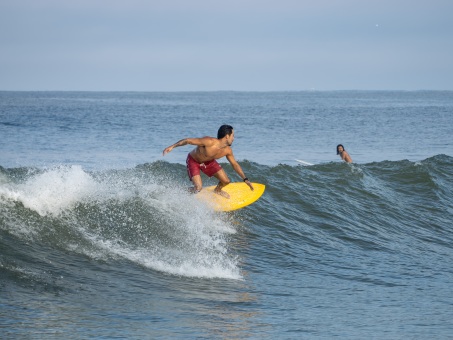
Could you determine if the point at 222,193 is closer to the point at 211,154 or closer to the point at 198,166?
the point at 198,166

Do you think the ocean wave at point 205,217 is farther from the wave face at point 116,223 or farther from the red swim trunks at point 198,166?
the red swim trunks at point 198,166

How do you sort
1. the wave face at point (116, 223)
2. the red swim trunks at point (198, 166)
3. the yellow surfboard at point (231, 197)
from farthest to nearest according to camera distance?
1. the yellow surfboard at point (231, 197)
2. the red swim trunks at point (198, 166)
3. the wave face at point (116, 223)

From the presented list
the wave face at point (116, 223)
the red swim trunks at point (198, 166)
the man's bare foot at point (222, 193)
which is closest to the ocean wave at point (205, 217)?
the wave face at point (116, 223)

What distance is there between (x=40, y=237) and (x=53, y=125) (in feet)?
119

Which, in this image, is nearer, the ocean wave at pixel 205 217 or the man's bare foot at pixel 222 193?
the ocean wave at pixel 205 217

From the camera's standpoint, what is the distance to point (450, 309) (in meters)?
8.67

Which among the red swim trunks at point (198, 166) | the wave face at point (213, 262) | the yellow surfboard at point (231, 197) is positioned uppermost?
the red swim trunks at point (198, 166)

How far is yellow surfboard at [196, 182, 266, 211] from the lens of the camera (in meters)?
12.8

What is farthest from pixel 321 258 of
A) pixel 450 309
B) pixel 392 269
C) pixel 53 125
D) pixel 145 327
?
Answer: pixel 53 125

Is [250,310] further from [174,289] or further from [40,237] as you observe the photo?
[40,237]

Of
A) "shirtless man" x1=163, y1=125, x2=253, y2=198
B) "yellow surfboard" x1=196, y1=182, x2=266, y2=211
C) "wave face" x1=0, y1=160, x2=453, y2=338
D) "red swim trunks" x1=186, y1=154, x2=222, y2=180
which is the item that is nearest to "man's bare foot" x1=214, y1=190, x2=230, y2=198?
"yellow surfboard" x1=196, y1=182, x2=266, y2=211

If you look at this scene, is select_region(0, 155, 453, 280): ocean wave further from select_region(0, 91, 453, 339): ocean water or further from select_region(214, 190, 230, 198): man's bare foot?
select_region(214, 190, 230, 198): man's bare foot

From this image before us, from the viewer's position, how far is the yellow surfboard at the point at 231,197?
12.8m

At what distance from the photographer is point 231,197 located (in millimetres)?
13141
